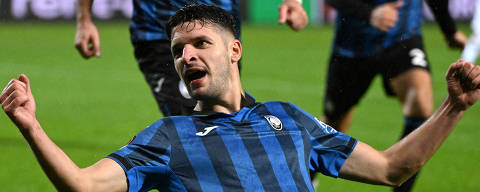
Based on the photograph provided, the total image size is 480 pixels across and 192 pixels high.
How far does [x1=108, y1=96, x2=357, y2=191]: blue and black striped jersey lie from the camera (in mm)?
2475

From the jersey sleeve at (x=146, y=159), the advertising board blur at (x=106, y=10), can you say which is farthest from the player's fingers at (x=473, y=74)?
the advertising board blur at (x=106, y=10)

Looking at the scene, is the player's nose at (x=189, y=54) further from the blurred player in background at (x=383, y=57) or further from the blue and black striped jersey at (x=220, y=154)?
the blurred player in background at (x=383, y=57)

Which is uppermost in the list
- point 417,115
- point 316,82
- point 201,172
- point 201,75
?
point 201,75

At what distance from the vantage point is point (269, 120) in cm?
269

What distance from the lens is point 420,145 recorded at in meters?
2.69

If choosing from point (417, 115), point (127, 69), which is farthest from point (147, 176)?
point (127, 69)

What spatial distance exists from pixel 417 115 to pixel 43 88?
6.48 metres

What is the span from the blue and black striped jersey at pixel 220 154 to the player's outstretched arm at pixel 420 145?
0.21m

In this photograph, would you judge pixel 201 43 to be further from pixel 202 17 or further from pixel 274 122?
pixel 274 122

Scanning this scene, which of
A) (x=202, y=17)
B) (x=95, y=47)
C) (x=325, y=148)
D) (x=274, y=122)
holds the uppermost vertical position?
(x=202, y=17)

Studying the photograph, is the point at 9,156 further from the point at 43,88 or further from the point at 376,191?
the point at 43,88

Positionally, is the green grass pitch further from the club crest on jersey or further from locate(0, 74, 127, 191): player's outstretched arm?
locate(0, 74, 127, 191): player's outstretched arm

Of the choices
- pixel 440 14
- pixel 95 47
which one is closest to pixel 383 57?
pixel 440 14

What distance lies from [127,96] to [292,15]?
613 cm
